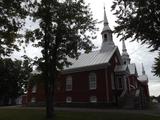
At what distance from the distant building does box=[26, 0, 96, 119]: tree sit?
417 inches

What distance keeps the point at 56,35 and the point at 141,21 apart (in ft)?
36.7

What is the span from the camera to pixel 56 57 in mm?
25375

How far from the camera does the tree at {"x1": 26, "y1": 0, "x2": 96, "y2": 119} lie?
24.6 metres

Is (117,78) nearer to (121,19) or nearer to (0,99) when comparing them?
(121,19)

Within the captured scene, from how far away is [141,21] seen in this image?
53.6ft

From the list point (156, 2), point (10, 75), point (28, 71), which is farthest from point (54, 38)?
point (10, 75)

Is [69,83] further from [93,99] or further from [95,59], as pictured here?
[95,59]

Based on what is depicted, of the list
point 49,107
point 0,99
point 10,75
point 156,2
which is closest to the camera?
point 156,2

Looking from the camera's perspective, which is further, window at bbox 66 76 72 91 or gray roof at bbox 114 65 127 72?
window at bbox 66 76 72 91

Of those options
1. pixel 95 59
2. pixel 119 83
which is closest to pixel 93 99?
pixel 119 83

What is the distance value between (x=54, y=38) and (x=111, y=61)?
591 inches

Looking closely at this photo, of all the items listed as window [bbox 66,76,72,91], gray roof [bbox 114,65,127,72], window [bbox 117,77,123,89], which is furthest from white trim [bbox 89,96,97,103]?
gray roof [bbox 114,65,127,72]

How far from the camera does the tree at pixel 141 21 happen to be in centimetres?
1619

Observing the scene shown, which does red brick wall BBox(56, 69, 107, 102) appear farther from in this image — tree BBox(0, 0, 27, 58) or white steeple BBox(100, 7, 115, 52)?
tree BBox(0, 0, 27, 58)
